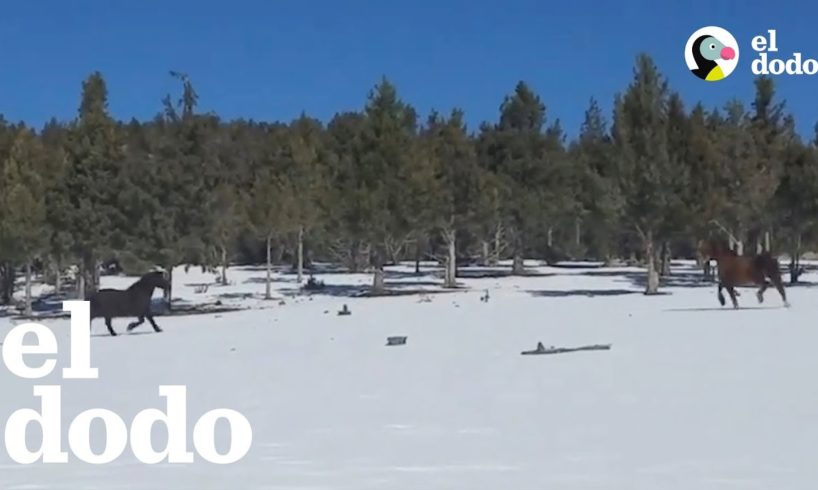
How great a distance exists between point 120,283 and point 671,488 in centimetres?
4783

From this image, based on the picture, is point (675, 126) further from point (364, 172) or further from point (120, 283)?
point (120, 283)

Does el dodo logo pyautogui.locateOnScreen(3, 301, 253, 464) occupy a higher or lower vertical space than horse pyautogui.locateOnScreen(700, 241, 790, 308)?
lower

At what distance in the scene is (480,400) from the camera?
12.4 metres

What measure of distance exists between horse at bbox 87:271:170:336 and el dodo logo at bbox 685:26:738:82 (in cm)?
1675

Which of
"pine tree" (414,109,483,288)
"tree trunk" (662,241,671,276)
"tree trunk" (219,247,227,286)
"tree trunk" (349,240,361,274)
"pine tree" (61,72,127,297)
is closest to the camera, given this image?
"pine tree" (61,72,127,297)

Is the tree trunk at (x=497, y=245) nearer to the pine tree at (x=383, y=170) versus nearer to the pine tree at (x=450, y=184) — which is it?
the pine tree at (x=450, y=184)

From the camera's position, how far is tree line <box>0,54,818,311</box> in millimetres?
37000

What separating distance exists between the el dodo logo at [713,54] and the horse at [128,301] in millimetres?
16747

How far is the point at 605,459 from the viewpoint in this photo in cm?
901

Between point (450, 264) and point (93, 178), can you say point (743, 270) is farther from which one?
point (450, 264)

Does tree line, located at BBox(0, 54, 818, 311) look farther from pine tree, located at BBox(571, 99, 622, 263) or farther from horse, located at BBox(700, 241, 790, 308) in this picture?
horse, located at BBox(700, 241, 790, 308)

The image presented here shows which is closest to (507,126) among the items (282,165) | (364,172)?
(282,165)

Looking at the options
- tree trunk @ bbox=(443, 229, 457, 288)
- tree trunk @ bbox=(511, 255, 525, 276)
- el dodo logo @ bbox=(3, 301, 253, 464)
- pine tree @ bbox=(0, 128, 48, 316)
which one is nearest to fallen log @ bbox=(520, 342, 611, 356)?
el dodo logo @ bbox=(3, 301, 253, 464)

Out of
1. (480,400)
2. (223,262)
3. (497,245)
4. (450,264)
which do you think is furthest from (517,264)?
(480,400)
